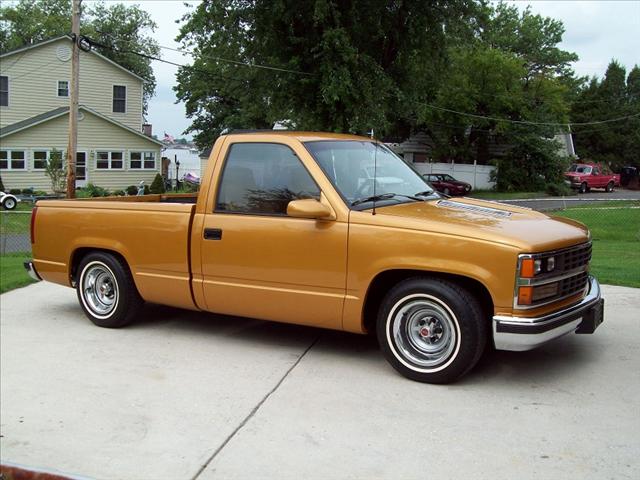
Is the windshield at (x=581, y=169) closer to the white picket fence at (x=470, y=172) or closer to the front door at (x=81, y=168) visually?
the white picket fence at (x=470, y=172)

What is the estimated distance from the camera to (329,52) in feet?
76.0

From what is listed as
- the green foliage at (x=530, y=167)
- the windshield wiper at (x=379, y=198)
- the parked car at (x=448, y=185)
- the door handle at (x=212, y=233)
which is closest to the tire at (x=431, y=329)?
the windshield wiper at (x=379, y=198)

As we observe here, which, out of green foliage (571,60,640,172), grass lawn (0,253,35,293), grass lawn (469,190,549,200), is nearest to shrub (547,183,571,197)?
grass lawn (469,190,549,200)

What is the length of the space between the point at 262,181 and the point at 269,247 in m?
0.62

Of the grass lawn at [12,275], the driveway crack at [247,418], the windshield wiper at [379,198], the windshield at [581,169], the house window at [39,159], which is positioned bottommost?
the driveway crack at [247,418]

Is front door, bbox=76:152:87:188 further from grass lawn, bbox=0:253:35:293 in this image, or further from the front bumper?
the front bumper

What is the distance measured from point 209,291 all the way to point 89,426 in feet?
5.73

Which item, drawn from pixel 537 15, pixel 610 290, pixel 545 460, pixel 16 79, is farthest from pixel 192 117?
pixel 545 460

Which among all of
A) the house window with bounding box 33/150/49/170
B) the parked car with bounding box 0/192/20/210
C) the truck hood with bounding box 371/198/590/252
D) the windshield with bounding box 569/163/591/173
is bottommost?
the parked car with bounding box 0/192/20/210

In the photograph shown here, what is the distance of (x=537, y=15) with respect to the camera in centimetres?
5531

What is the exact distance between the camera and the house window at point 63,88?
3634cm

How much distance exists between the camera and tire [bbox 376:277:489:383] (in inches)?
182

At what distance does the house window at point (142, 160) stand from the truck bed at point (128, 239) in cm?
3171

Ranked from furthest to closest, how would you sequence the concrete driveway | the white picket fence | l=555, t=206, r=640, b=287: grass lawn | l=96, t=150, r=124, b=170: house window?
the white picket fence < l=96, t=150, r=124, b=170: house window < l=555, t=206, r=640, b=287: grass lawn < the concrete driveway
